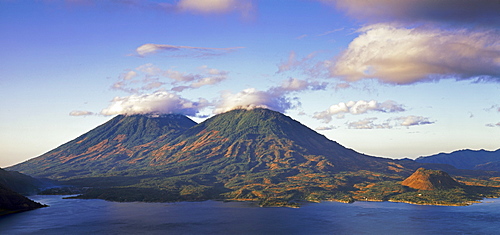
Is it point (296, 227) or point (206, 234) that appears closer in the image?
point (206, 234)

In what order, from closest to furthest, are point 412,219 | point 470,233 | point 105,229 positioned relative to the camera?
point 470,233, point 105,229, point 412,219

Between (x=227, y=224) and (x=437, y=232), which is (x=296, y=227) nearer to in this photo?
(x=227, y=224)

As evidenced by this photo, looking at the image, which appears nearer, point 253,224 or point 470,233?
point 470,233

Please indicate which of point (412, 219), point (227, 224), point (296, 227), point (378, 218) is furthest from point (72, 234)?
point (412, 219)

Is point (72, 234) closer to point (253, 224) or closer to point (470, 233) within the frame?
point (253, 224)

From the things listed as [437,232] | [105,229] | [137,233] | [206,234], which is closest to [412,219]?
[437,232]

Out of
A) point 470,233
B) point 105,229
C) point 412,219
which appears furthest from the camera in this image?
point 412,219

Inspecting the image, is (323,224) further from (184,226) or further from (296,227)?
(184,226)
